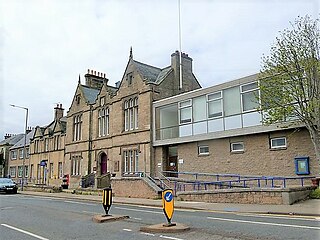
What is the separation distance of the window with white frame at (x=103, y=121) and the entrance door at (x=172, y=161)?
8.83 meters

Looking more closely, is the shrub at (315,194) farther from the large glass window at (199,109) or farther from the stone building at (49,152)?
the stone building at (49,152)

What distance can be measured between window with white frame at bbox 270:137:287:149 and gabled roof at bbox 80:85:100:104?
73.8 ft

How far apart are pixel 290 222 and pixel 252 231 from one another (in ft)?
7.63

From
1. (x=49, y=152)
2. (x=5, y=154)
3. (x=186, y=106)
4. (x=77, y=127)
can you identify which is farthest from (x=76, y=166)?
(x=5, y=154)

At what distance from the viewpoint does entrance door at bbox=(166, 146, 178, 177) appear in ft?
87.2

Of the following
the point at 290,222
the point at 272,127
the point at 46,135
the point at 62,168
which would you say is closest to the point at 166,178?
the point at 272,127

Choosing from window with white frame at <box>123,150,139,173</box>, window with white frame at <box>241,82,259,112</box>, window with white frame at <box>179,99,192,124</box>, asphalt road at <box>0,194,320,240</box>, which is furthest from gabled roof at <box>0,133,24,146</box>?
asphalt road at <box>0,194,320,240</box>

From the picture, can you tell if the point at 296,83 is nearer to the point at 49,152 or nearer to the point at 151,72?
the point at 151,72

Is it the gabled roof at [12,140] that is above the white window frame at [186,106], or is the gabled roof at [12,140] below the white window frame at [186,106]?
above

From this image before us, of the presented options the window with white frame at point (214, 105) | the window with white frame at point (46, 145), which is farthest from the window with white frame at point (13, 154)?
the window with white frame at point (214, 105)

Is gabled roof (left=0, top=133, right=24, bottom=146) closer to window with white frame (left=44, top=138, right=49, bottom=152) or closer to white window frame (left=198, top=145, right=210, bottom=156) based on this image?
window with white frame (left=44, top=138, right=49, bottom=152)

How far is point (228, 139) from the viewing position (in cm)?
2200

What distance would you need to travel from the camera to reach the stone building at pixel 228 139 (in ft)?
61.7

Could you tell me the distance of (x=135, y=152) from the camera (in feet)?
96.7
